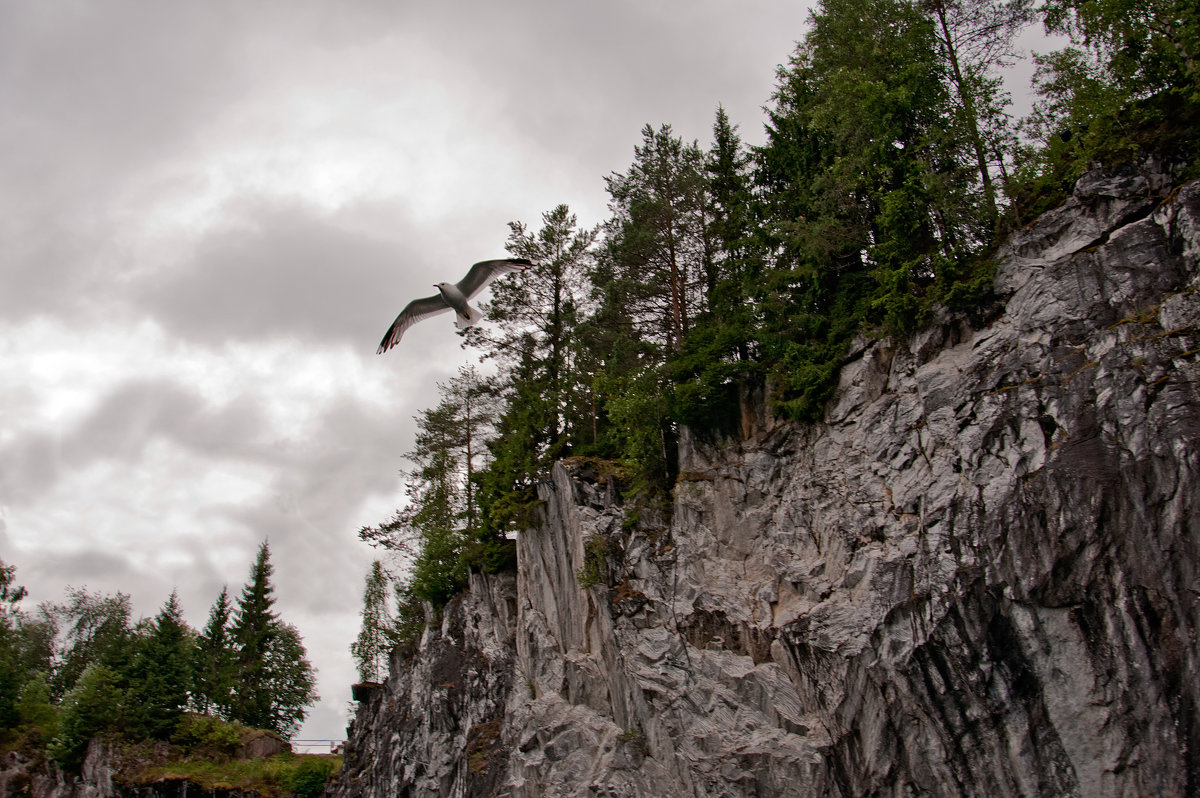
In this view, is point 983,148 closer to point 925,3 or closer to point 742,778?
point 925,3

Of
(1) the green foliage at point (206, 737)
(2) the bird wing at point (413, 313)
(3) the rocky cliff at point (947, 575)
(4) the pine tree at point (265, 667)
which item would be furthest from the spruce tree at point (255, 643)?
(2) the bird wing at point (413, 313)

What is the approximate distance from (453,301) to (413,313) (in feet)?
4.21

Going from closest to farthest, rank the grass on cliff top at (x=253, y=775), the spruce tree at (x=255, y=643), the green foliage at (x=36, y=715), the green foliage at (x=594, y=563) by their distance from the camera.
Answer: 1. the green foliage at (x=594, y=563)
2. the grass on cliff top at (x=253, y=775)
3. the green foliage at (x=36, y=715)
4. the spruce tree at (x=255, y=643)

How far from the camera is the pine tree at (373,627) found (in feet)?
157

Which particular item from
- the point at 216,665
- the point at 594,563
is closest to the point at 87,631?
the point at 216,665

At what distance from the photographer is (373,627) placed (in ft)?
157

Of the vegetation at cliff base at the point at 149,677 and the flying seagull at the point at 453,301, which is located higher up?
the flying seagull at the point at 453,301

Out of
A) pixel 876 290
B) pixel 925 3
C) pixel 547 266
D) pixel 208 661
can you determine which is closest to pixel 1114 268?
pixel 876 290

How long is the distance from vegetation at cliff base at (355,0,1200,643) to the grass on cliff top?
48.8 feet

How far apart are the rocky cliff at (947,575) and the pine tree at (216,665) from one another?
32.6m

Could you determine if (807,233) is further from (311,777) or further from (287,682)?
(287,682)

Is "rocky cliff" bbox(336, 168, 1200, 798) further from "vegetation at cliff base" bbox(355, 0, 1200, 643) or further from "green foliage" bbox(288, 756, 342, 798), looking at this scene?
"green foliage" bbox(288, 756, 342, 798)

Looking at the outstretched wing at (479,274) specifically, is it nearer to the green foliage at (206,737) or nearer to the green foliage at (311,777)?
the green foliage at (311,777)

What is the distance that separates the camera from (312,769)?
124 feet
